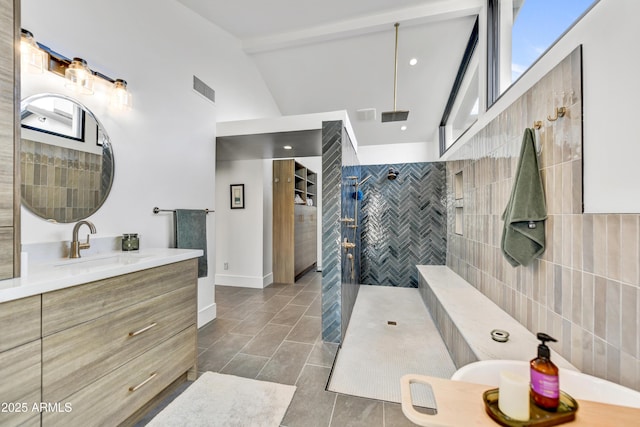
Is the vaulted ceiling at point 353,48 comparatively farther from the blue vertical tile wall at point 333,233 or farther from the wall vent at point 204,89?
the blue vertical tile wall at point 333,233

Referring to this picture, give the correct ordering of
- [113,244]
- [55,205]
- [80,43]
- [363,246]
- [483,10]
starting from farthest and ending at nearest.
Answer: [363,246] → [483,10] → [113,244] → [80,43] → [55,205]

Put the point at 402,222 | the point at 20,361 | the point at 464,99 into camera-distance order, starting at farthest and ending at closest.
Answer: the point at 402,222 < the point at 464,99 < the point at 20,361

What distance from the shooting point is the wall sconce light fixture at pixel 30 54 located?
1364 mm

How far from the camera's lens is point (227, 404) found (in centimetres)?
167

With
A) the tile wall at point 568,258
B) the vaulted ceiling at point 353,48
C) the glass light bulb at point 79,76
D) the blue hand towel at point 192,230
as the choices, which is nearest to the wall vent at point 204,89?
the vaulted ceiling at point 353,48

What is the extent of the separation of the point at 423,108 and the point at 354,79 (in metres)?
1.51

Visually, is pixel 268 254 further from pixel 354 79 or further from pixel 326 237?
pixel 354 79

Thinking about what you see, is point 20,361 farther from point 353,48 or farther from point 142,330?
point 353,48

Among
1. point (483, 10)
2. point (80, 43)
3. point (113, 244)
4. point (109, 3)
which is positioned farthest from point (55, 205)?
point (483, 10)

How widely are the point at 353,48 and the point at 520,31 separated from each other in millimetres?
2171

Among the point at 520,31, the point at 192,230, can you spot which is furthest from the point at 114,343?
the point at 520,31

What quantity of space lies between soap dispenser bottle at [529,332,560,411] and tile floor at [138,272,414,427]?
1082 millimetres

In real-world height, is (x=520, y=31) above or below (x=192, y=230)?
above

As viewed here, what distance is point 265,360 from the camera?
2195mm
